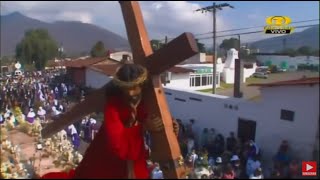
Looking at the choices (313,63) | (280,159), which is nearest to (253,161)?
(280,159)

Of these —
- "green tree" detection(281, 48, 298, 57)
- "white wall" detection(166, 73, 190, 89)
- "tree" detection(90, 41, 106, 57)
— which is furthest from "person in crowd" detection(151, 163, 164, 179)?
"tree" detection(90, 41, 106, 57)

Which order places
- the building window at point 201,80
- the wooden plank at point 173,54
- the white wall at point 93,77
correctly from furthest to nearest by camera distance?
1. the building window at point 201,80
2. the white wall at point 93,77
3. the wooden plank at point 173,54

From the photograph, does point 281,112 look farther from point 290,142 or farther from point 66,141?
point 66,141

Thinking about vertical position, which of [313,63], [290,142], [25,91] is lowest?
[25,91]

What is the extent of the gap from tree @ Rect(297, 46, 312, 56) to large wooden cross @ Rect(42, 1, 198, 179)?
533 mm

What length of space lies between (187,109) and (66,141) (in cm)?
266

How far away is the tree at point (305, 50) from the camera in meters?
2.06

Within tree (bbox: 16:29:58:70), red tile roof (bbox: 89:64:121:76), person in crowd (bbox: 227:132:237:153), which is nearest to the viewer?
person in crowd (bbox: 227:132:237:153)

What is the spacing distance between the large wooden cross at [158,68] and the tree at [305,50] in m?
0.53

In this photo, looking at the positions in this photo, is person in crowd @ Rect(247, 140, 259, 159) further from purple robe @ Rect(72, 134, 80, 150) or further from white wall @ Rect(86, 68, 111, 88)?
white wall @ Rect(86, 68, 111, 88)

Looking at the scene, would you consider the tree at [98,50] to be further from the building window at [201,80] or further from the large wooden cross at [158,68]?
the large wooden cross at [158,68]

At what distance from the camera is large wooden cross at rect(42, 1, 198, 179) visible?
7.40 ft

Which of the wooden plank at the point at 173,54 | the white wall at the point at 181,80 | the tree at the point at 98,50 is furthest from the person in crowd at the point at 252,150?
the tree at the point at 98,50

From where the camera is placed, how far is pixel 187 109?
22.1 feet
